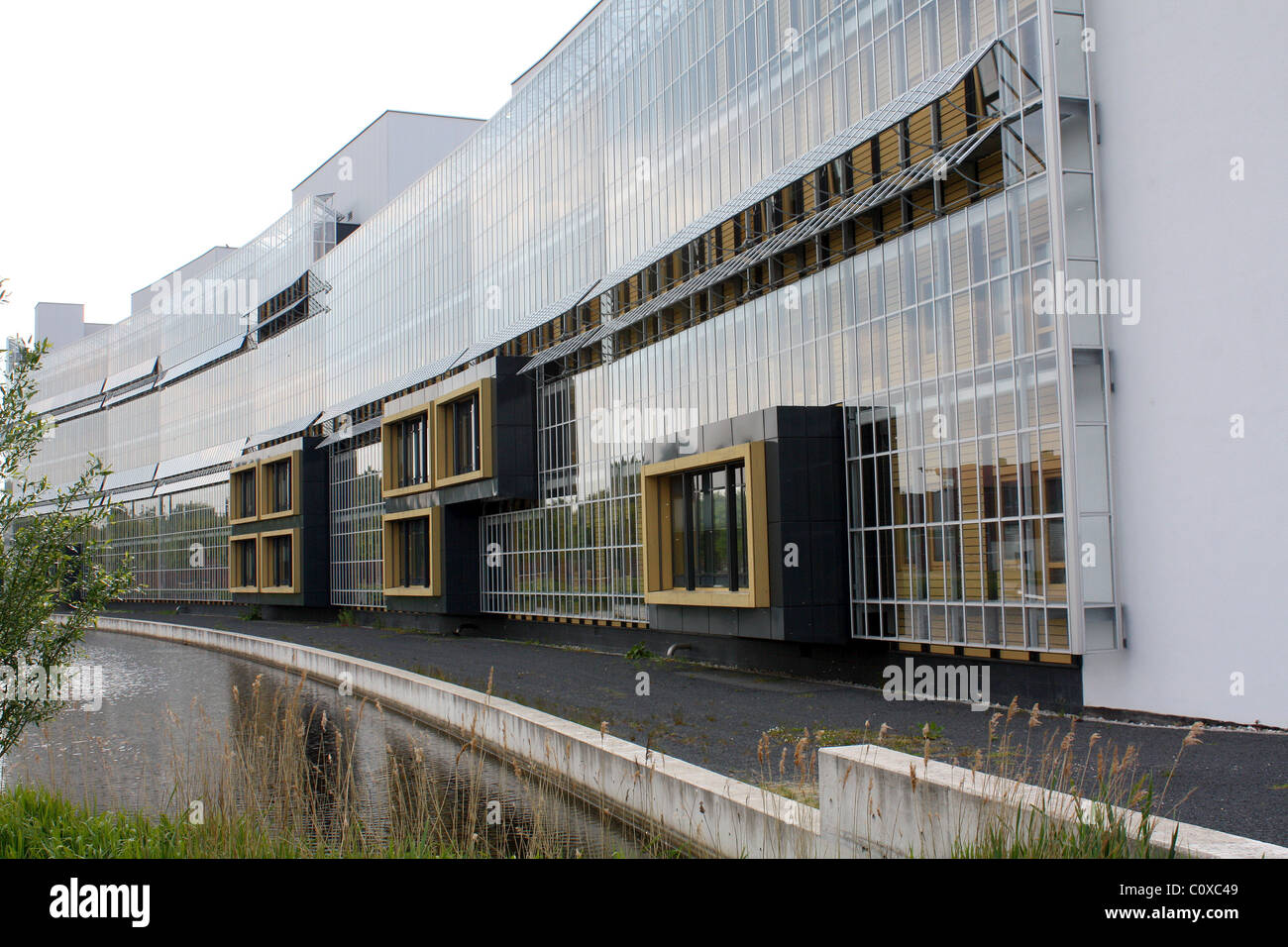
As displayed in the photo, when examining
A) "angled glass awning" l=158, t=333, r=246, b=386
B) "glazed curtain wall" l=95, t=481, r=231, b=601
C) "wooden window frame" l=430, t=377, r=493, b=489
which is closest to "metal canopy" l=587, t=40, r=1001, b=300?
"wooden window frame" l=430, t=377, r=493, b=489

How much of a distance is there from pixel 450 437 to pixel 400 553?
6.72m

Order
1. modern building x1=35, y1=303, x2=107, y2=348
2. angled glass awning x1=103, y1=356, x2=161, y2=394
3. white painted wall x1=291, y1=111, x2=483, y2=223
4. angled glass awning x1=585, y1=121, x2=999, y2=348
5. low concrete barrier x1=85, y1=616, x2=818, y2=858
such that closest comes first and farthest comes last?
low concrete barrier x1=85, y1=616, x2=818, y2=858, angled glass awning x1=585, y1=121, x2=999, y2=348, white painted wall x1=291, y1=111, x2=483, y2=223, angled glass awning x1=103, y1=356, x2=161, y2=394, modern building x1=35, y1=303, x2=107, y2=348

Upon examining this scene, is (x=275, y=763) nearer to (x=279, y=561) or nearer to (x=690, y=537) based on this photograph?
(x=690, y=537)

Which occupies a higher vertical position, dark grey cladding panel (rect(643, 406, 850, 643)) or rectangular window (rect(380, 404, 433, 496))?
rectangular window (rect(380, 404, 433, 496))

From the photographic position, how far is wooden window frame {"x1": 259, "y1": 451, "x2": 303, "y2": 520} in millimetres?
51031

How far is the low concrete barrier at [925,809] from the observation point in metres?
5.43

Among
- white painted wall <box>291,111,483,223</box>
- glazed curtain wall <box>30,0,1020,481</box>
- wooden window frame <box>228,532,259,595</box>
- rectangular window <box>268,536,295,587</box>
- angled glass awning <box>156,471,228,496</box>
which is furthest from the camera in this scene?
angled glass awning <box>156,471,228,496</box>

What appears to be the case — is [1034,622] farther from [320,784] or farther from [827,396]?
[320,784]

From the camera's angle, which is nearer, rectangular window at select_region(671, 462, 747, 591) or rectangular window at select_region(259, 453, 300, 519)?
rectangular window at select_region(671, 462, 747, 591)

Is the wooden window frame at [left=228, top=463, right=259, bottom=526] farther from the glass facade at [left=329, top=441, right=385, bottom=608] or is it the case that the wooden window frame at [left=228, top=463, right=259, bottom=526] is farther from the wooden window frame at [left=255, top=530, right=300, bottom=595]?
the glass facade at [left=329, top=441, right=385, bottom=608]

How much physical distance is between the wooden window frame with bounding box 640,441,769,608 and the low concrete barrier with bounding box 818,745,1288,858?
454 inches

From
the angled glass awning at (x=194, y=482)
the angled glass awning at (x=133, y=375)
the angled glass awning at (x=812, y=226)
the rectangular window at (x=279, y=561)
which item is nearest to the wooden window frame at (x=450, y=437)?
the angled glass awning at (x=812, y=226)

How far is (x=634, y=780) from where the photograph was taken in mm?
9875
